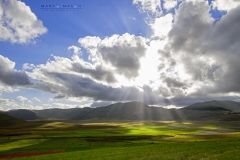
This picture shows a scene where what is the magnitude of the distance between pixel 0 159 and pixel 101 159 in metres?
28.2

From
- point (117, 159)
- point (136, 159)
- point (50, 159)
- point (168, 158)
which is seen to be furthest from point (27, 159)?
point (168, 158)

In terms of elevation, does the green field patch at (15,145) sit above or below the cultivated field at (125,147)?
below

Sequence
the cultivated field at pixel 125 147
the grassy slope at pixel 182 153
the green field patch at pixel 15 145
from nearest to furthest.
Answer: the grassy slope at pixel 182 153, the cultivated field at pixel 125 147, the green field patch at pixel 15 145

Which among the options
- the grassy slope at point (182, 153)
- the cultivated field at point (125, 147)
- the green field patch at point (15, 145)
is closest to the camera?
the grassy slope at point (182, 153)

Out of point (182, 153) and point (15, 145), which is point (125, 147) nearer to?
point (182, 153)

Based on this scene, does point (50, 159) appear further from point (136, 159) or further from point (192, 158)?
point (192, 158)

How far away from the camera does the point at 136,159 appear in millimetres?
32562

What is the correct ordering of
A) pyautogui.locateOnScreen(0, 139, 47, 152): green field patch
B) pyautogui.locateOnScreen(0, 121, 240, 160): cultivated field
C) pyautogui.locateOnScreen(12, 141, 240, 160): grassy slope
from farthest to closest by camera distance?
pyautogui.locateOnScreen(0, 139, 47, 152): green field patch → pyautogui.locateOnScreen(0, 121, 240, 160): cultivated field → pyautogui.locateOnScreen(12, 141, 240, 160): grassy slope

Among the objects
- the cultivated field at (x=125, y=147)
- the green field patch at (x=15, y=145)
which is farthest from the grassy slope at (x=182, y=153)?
the green field patch at (x=15, y=145)

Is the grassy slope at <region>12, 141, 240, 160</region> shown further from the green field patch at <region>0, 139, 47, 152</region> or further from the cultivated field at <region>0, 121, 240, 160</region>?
the green field patch at <region>0, 139, 47, 152</region>

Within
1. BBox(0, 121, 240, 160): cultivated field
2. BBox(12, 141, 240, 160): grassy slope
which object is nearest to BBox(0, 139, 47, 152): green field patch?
BBox(0, 121, 240, 160): cultivated field

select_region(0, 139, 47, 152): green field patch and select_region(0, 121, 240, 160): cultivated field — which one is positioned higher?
select_region(0, 121, 240, 160): cultivated field

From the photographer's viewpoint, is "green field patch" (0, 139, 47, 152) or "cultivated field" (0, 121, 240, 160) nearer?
"cultivated field" (0, 121, 240, 160)

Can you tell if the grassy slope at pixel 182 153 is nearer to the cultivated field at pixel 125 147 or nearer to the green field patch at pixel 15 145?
the cultivated field at pixel 125 147
